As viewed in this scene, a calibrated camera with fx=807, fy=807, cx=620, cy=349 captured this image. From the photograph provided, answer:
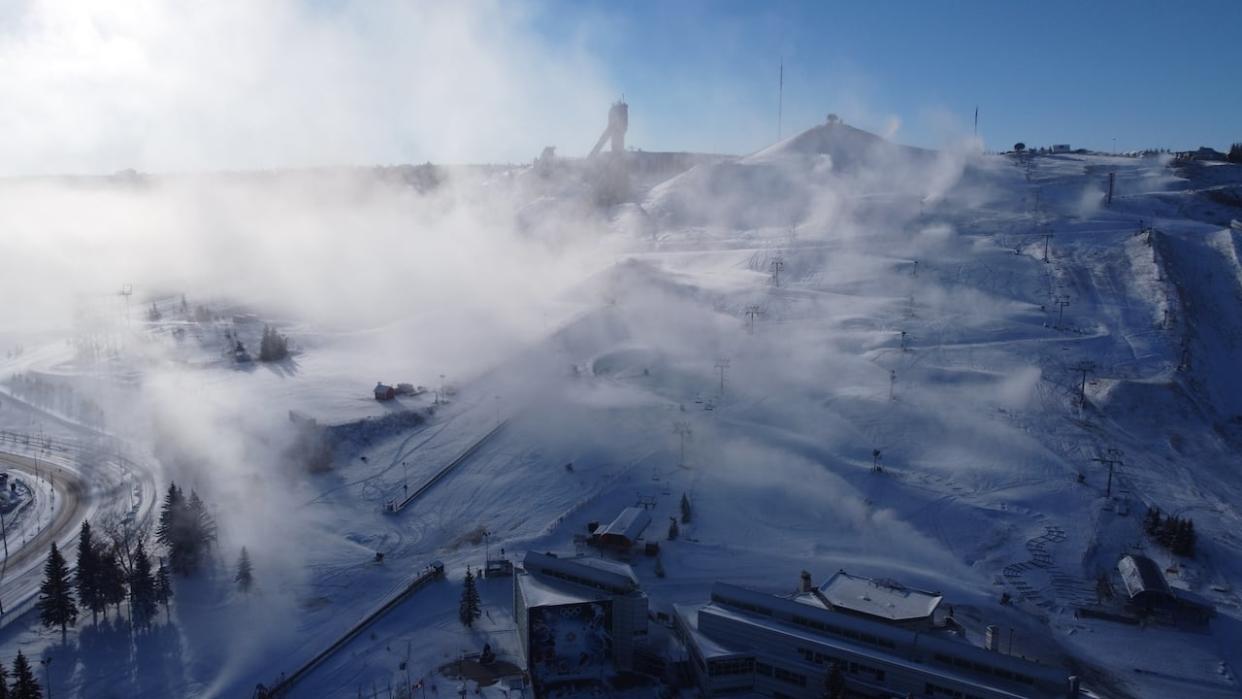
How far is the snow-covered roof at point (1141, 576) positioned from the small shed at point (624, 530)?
1297 cm

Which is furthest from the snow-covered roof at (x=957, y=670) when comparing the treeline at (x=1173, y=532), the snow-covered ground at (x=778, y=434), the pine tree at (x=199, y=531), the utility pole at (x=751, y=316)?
the utility pole at (x=751, y=316)

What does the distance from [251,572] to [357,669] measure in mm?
6044

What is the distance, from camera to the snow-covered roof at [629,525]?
2325 centimetres

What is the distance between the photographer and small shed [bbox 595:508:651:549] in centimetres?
2317

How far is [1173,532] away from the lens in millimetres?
23438

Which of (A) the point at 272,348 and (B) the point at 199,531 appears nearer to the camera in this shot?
(B) the point at 199,531

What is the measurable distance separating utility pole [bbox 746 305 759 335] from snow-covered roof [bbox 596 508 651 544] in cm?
1763

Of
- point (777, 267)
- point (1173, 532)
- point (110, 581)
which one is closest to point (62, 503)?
point (110, 581)

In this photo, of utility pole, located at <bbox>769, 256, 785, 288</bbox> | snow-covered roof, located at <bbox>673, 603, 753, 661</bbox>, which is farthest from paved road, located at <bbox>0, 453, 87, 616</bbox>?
utility pole, located at <bbox>769, 256, 785, 288</bbox>

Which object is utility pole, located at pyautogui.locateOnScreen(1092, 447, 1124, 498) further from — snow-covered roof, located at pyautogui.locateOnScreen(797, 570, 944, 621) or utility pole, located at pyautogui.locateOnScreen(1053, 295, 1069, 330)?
snow-covered roof, located at pyautogui.locateOnScreen(797, 570, 944, 621)

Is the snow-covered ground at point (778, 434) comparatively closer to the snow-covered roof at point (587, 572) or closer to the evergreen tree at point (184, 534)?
the evergreen tree at point (184, 534)

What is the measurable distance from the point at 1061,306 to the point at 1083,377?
7.69m

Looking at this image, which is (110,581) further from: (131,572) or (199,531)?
(199,531)

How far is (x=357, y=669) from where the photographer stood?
18016 mm
